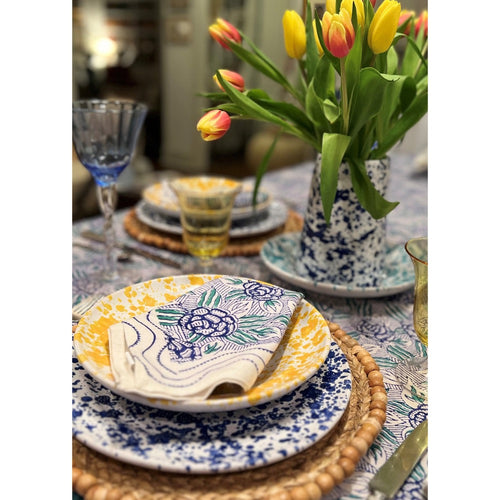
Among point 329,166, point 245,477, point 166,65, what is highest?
point 166,65

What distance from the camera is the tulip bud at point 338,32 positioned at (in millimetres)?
582

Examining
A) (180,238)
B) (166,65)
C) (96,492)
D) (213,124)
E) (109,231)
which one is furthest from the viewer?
(166,65)

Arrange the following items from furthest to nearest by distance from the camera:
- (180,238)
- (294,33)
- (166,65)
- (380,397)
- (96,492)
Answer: (166,65), (180,238), (294,33), (380,397), (96,492)

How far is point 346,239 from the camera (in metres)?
0.82

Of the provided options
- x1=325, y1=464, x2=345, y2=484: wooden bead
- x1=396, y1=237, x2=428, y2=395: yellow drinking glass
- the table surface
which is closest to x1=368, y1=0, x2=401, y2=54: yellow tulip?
x1=396, y1=237, x2=428, y2=395: yellow drinking glass

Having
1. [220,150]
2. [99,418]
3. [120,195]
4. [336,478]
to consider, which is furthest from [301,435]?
[220,150]

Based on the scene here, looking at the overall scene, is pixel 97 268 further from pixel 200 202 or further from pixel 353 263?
pixel 353 263

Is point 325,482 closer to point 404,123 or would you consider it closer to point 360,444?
point 360,444

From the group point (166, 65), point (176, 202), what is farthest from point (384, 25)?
point (166, 65)

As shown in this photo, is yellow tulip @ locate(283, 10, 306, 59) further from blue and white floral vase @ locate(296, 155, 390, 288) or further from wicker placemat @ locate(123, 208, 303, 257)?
wicker placemat @ locate(123, 208, 303, 257)

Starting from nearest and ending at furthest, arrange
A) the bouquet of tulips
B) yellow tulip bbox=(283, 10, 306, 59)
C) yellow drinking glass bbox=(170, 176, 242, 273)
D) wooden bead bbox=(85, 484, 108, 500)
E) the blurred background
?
wooden bead bbox=(85, 484, 108, 500) < the bouquet of tulips < yellow tulip bbox=(283, 10, 306, 59) < yellow drinking glass bbox=(170, 176, 242, 273) < the blurred background

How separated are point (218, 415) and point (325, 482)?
0.12 metres

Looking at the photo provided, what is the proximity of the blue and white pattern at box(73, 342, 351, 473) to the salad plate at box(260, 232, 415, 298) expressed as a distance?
27cm

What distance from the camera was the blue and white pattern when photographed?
448 millimetres
